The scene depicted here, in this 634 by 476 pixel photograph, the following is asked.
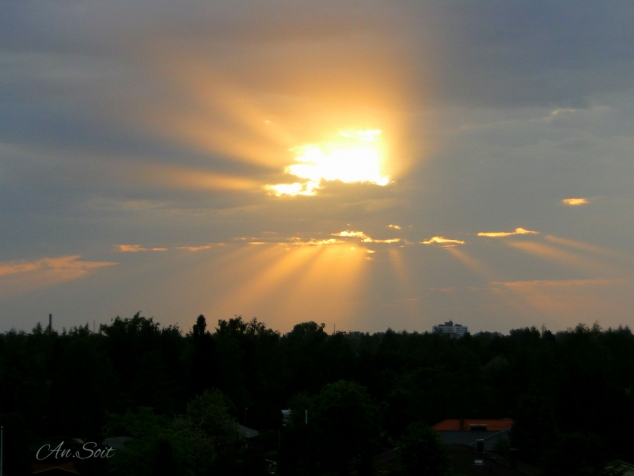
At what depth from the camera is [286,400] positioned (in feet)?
354

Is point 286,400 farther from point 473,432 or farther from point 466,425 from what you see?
point 473,432

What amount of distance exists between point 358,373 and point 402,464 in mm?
74485

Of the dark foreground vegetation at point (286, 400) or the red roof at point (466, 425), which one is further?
the red roof at point (466, 425)

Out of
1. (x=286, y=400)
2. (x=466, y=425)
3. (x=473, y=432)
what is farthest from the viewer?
Result: (x=286, y=400)

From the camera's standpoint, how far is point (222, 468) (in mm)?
51781

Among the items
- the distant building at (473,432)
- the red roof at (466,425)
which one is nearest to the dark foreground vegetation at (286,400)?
the distant building at (473,432)

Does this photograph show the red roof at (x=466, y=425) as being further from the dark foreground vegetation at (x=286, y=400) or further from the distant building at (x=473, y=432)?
the dark foreground vegetation at (x=286, y=400)

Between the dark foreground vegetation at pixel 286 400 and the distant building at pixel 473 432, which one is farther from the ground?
the dark foreground vegetation at pixel 286 400

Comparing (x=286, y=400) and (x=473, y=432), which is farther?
(x=286, y=400)

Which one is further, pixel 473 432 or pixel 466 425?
pixel 466 425

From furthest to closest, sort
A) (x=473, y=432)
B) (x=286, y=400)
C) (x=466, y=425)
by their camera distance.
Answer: (x=286, y=400) < (x=466, y=425) < (x=473, y=432)

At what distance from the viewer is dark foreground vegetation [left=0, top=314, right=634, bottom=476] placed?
1991 inches

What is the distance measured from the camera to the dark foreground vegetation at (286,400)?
50.6 meters

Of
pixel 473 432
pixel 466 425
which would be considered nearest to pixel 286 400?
pixel 466 425
